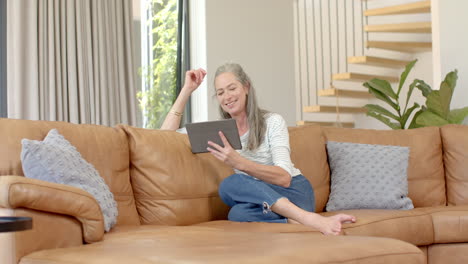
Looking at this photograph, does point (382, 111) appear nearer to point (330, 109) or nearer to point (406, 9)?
point (406, 9)

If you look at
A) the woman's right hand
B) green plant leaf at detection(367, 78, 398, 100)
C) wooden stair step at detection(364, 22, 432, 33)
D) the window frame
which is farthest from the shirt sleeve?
wooden stair step at detection(364, 22, 432, 33)

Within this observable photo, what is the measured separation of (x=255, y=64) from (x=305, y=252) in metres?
5.11

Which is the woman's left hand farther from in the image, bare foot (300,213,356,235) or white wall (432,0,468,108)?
white wall (432,0,468,108)

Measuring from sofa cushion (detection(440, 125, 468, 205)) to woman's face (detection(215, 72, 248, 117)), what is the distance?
1.38 metres

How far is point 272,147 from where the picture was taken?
3229mm

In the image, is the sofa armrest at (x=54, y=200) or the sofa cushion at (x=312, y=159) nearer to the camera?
the sofa armrest at (x=54, y=200)

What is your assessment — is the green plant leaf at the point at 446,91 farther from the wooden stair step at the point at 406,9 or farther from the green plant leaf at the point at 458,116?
the wooden stair step at the point at 406,9

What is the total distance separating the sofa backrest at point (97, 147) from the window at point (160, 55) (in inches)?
127

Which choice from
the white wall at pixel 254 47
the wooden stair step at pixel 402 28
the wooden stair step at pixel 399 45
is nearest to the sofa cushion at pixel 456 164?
the white wall at pixel 254 47

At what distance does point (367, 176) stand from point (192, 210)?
1.08 meters

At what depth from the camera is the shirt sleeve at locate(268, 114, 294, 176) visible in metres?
3.15

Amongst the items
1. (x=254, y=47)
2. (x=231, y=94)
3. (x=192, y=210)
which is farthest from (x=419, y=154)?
(x=254, y=47)

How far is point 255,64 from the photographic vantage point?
6.73m

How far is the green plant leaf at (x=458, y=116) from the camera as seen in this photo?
4892 millimetres
